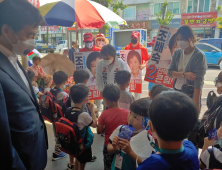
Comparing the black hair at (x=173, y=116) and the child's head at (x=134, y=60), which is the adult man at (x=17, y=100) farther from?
the child's head at (x=134, y=60)

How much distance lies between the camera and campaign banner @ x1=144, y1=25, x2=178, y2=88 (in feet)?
11.7

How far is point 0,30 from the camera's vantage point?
1.36 metres

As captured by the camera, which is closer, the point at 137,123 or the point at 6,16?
the point at 6,16

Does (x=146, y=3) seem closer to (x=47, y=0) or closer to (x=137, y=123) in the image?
(x=47, y=0)

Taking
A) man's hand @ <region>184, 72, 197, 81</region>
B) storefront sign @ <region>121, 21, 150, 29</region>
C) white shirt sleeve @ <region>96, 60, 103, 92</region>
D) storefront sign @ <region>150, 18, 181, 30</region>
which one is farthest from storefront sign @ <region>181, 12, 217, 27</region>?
man's hand @ <region>184, 72, 197, 81</region>

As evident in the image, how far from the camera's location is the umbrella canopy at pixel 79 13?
3.73 meters

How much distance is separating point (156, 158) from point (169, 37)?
3.01m

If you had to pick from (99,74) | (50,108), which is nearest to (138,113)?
(50,108)

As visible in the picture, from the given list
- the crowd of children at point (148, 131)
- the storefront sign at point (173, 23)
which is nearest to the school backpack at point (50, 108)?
the crowd of children at point (148, 131)

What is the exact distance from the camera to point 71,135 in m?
1.94

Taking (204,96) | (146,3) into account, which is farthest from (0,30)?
(146,3)

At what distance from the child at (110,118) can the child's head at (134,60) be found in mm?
2209

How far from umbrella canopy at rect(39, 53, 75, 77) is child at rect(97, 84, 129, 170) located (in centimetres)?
237

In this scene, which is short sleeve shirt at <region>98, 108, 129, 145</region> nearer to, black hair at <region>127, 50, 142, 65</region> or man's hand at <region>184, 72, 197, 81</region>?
man's hand at <region>184, 72, 197, 81</region>
